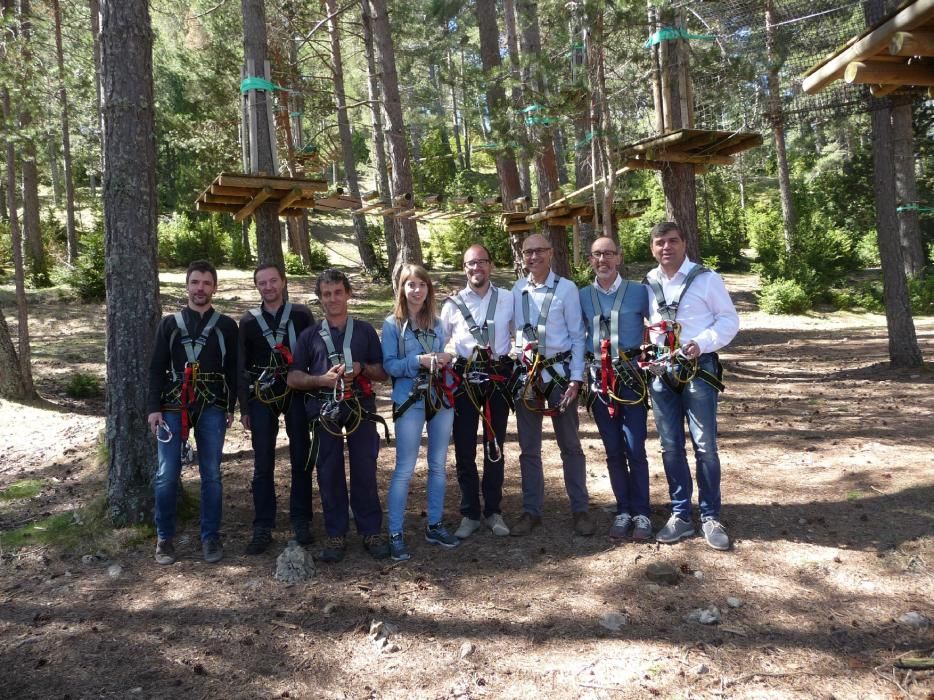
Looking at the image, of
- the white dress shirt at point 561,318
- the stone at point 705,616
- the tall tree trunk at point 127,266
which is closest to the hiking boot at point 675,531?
the stone at point 705,616

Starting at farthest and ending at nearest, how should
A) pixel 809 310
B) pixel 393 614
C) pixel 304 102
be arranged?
pixel 304 102 → pixel 809 310 → pixel 393 614

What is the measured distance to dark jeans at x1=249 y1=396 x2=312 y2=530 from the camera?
4.38 meters

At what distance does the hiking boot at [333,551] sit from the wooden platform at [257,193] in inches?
166

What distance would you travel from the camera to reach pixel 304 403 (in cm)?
435

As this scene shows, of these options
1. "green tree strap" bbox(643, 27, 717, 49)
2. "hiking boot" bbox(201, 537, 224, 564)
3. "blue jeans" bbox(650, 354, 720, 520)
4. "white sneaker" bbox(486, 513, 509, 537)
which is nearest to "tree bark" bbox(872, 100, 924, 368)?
"green tree strap" bbox(643, 27, 717, 49)

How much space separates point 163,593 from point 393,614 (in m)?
1.35

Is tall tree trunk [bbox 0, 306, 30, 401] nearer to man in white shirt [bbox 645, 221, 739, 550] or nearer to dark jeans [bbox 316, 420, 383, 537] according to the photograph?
dark jeans [bbox 316, 420, 383, 537]

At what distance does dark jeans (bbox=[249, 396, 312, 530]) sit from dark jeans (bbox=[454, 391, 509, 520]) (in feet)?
3.11

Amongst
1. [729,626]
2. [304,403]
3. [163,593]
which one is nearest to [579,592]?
[729,626]

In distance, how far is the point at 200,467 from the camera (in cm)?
427

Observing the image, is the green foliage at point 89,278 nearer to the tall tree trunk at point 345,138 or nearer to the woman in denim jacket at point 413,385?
the tall tree trunk at point 345,138

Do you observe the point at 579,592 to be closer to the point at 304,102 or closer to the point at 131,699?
the point at 131,699

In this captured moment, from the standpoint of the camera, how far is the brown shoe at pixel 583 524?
14.7ft

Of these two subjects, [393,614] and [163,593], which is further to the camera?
[163,593]
